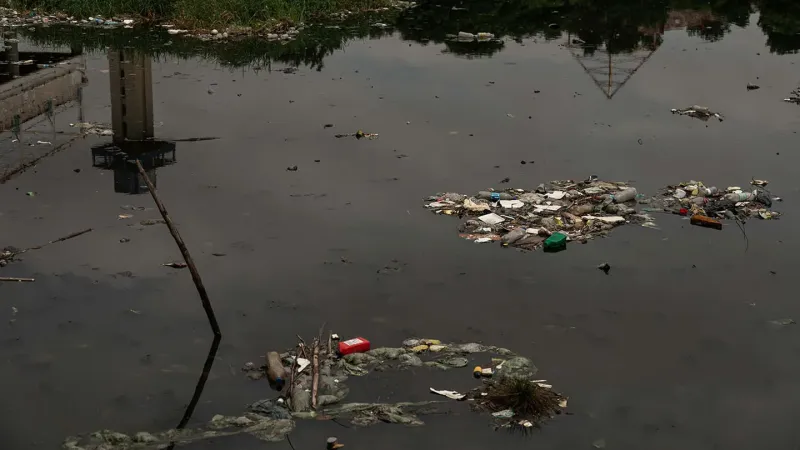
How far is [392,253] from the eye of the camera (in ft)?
27.7

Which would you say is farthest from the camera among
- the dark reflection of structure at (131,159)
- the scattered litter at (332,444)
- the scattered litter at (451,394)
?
the dark reflection of structure at (131,159)

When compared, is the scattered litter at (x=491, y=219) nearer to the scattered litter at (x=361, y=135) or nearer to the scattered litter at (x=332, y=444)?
the scattered litter at (x=361, y=135)

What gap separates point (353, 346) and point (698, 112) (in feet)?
A: 27.9

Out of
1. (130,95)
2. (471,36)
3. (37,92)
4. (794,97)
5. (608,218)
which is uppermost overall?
(471,36)

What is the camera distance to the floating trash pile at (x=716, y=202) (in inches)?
373

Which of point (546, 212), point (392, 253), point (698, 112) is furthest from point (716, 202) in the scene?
point (698, 112)

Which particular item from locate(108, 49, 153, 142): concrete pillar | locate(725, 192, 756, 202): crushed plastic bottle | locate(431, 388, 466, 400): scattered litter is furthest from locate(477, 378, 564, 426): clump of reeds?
locate(108, 49, 153, 142): concrete pillar

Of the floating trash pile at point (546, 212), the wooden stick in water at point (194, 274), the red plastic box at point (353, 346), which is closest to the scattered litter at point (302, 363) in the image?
the red plastic box at point (353, 346)

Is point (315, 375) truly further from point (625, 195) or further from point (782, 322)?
point (625, 195)

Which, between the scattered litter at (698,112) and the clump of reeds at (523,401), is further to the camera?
the scattered litter at (698,112)

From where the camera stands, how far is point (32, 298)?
7.38 metres

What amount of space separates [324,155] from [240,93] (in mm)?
3490

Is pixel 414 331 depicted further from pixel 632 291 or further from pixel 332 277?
pixel 632 291

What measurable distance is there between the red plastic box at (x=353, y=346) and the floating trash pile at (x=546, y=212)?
2.48 m
